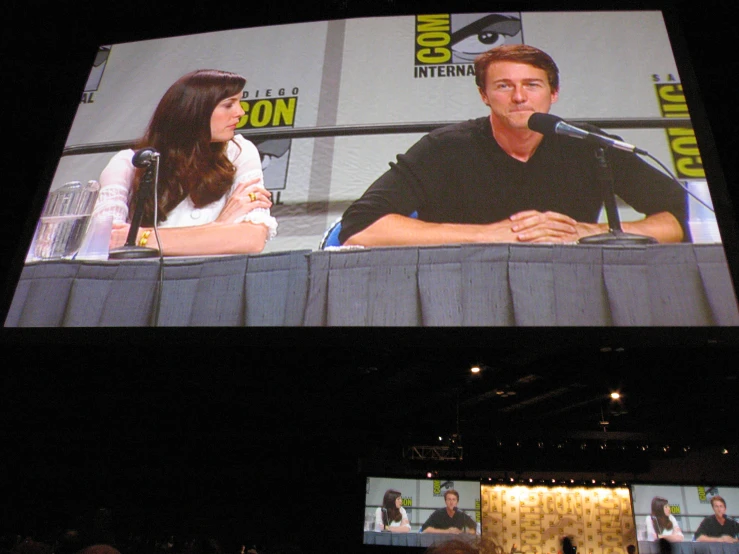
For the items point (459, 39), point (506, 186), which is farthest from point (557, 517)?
point (459, 39)

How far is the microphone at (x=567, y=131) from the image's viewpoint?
8.17 ft

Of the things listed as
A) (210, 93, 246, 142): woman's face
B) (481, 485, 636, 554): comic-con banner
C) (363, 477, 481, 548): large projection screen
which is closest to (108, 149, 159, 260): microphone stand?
(210, 93, 246, 142): woman's face

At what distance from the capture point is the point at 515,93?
2.66m

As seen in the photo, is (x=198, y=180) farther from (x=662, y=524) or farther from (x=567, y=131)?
(x=662, y=524)

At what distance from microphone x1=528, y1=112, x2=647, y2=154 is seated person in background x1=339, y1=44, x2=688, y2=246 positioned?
0.11 feet

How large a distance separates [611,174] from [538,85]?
0.59 metres

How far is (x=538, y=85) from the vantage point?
2670 millimetres

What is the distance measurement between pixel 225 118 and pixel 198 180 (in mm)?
395

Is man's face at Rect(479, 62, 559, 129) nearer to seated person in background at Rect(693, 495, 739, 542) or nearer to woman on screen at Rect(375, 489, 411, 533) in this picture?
woman on screen at Rect(375, 489, 411, 533)

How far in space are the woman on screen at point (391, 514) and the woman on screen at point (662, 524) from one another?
3.18 meters

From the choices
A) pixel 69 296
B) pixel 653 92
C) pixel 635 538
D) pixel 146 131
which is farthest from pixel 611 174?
pixel 635 538

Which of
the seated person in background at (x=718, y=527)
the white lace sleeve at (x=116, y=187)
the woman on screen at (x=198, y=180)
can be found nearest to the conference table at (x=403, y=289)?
the woman on screen at (x=198, y=180)

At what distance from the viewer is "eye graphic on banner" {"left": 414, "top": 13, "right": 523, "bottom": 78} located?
9.12 feet

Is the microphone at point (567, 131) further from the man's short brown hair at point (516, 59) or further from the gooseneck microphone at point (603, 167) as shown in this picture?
the man's short brown hair at point (516, 59)
